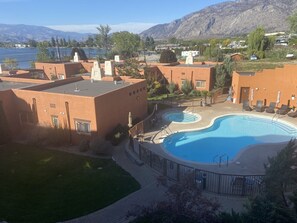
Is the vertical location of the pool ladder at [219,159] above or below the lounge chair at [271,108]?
below

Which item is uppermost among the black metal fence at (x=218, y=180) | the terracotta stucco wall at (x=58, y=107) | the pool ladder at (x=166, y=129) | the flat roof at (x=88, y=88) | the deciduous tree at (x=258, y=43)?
the deciduous tree at (x=258, y=43)

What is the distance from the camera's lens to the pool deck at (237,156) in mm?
16453

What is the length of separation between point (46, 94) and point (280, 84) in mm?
24071

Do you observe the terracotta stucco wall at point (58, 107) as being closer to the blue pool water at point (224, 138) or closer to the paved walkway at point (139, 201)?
the paved walkway at point (139, 201)

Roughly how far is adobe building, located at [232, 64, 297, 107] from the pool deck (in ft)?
6.21

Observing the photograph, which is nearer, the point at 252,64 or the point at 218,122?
the point at 218,122

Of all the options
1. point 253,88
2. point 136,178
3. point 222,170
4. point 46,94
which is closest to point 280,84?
point 253,88

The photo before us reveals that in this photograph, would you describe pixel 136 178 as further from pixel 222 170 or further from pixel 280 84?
pixel 280 84

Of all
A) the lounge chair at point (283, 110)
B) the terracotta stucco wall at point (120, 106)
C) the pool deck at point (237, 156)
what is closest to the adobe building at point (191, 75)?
the pool deck at point (237, 156)

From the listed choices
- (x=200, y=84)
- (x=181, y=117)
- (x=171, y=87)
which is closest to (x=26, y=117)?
(x=181, y=117)

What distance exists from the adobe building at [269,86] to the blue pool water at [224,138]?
14.1ft

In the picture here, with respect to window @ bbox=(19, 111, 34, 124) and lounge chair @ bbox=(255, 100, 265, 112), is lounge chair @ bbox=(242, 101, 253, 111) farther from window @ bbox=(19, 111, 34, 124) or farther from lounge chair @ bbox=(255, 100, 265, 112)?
window @ bbox=(19, 111, 34, 124)

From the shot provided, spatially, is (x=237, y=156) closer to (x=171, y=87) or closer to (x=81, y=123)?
(x=81, y=123)

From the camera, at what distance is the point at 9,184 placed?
48.8 ft
